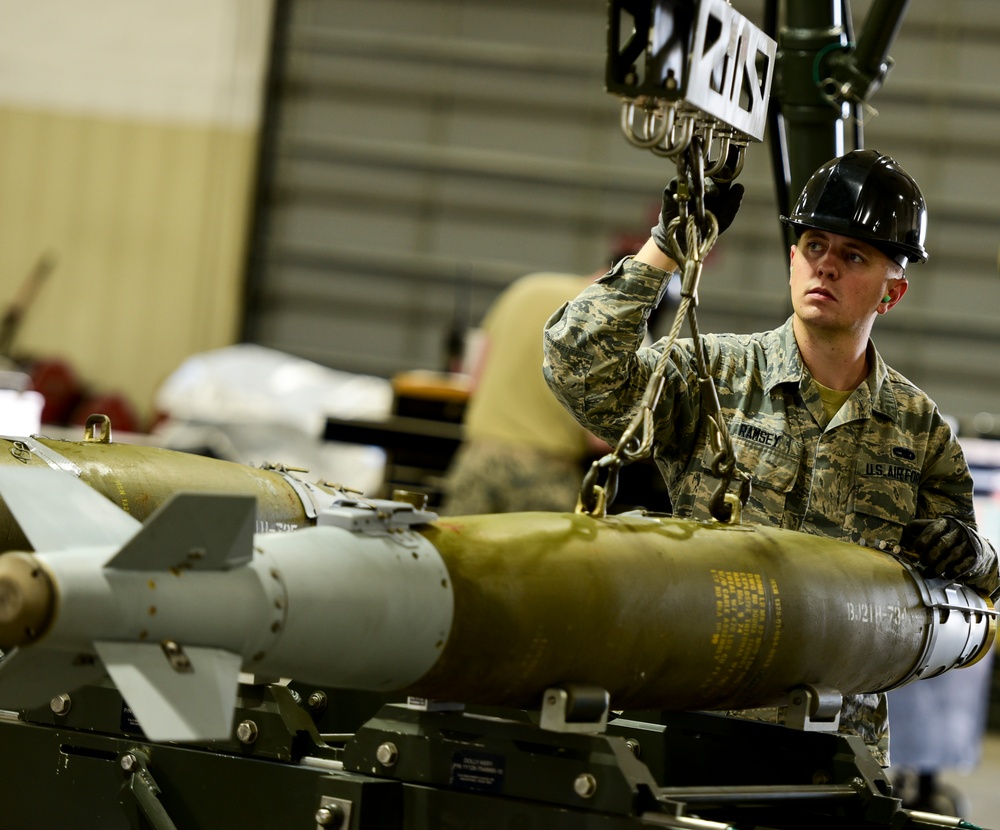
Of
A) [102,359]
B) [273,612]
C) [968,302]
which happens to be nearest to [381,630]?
[273,612]

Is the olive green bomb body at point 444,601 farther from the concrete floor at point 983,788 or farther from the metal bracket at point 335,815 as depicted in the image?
the concrete floor at point 983,788

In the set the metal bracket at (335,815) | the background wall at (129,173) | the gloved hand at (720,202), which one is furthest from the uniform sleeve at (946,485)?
the background wall at (129,173)

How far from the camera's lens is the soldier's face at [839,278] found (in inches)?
89.7

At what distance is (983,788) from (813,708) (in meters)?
4.14

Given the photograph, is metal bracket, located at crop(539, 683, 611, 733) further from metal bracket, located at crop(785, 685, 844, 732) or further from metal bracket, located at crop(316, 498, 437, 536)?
metal bracket, located at crop(785, 685, 844, 732)

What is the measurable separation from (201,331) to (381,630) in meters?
7.72

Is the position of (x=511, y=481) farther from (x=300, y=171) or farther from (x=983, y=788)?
(x=300, y=171)

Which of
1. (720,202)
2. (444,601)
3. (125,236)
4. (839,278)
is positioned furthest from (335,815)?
(125,236)

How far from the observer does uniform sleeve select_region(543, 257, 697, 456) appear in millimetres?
2082

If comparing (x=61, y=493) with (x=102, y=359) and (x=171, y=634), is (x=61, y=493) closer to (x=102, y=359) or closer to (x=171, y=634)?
(x=171, y=634)

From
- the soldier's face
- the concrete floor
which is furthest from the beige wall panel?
the soldier's face

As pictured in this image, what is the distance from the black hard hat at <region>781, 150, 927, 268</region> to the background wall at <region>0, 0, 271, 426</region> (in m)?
6.96

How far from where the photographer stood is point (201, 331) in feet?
29.2

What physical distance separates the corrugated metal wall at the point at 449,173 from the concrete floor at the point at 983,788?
2745mm
